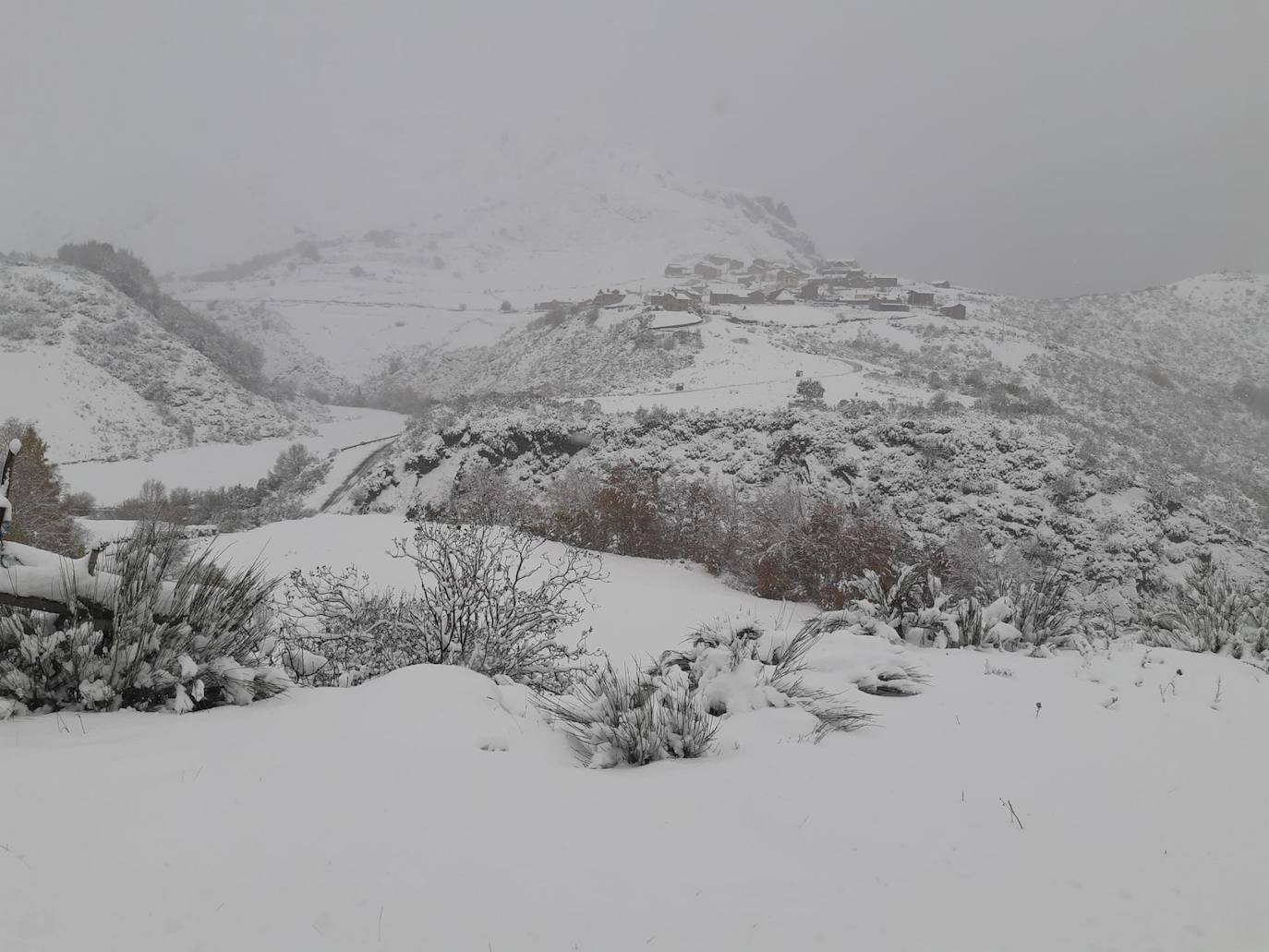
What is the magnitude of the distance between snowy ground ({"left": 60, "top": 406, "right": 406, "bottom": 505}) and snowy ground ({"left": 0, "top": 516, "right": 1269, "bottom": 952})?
35083 millimetres

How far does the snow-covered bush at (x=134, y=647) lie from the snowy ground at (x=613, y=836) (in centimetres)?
23

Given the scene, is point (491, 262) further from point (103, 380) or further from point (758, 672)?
point (758, 672)

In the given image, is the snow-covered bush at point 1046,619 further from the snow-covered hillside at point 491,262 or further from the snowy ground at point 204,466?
the snow-covered hillside at point 491,262

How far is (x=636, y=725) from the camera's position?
3.37m

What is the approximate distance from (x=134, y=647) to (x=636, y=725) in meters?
3.02

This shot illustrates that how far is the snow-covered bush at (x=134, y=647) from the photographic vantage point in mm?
3320

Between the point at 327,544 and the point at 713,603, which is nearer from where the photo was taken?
the point at 713,603

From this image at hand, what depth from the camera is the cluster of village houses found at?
202 ft

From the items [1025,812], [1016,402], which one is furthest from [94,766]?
[1016,402]

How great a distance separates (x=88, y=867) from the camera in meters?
1.78

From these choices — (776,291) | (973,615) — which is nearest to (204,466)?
(973,615)

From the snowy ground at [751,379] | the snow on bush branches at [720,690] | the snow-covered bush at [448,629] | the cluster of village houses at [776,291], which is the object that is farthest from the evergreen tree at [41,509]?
the cluster of village houses at [776,291]

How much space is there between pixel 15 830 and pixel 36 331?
198ft

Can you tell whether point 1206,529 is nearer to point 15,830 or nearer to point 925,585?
point 925,585
